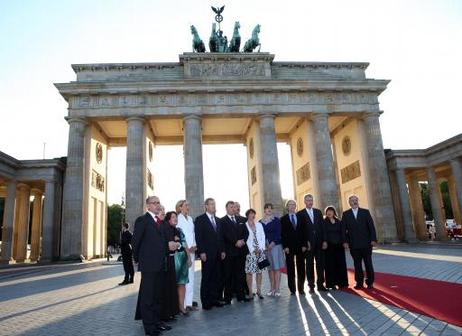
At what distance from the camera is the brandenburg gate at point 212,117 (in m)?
28.9

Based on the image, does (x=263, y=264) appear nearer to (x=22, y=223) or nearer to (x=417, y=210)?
(x=22, y=223)

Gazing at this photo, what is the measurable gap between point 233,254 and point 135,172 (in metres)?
21.5

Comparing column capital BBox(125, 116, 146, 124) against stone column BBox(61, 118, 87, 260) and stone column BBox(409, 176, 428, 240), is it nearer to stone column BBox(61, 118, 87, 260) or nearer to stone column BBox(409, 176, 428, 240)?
stone column BBox(61, 118, 87, 260)

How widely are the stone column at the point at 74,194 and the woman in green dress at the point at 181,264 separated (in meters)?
22.2

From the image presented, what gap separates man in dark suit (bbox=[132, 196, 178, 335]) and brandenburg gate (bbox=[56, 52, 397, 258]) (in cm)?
2198

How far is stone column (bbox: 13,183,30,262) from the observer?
32.3 m

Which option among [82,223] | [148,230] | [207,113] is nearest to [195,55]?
[207,113]

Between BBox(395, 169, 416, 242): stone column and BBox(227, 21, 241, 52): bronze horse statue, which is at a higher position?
BBox(227, 21, 241, 52): bronze horse statue

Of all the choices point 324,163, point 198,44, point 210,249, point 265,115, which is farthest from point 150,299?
point 198,44

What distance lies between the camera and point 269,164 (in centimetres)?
2980

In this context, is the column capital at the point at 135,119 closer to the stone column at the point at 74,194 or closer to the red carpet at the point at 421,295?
the stone column at the point at 74,194

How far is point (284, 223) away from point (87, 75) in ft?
89.7

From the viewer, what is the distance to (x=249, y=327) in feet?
19.1

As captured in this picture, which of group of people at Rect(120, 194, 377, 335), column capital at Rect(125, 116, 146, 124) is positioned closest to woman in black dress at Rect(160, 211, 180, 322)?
group of people at Rect(120, 194, 377, 335)
